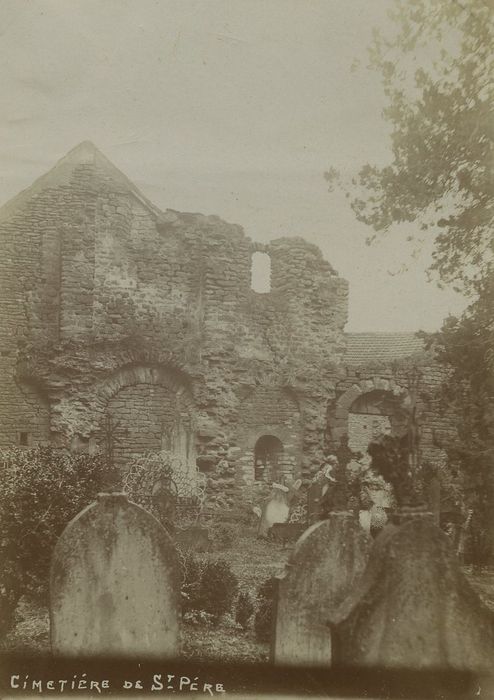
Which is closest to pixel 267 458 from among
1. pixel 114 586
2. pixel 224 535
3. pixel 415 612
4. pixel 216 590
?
pixel 224 535

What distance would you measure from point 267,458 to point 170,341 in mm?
3594

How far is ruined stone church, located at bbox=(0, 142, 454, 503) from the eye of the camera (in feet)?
42.2

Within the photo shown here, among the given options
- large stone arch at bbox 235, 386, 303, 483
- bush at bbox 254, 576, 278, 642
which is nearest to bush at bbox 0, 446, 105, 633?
bush at bbox 254, 576, 278, 642

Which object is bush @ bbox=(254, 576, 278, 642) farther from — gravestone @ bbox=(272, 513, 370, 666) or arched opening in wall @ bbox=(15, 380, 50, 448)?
arched opening in wall @ bbox=(15, 380, 50, 448)

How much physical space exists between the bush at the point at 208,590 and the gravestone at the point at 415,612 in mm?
3421

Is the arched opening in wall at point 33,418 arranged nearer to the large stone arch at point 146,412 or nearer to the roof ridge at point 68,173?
the large stone arch at point 146,412

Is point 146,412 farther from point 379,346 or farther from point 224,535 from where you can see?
point 379,346

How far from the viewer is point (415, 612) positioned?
4.54 m

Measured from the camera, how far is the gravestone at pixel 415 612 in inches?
178

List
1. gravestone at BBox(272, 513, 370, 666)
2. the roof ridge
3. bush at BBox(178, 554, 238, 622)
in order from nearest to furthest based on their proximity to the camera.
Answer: gravestone at BBox(272, 513, 370, 666) < bush at BBox(178, 554, 238, 622) < the roof ridge

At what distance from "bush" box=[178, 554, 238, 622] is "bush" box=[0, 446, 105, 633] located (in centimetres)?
153

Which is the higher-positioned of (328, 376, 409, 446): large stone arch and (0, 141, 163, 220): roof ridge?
(0, 141, 163, 220): roof ridge

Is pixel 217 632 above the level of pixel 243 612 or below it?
below

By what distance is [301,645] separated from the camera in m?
5.73
